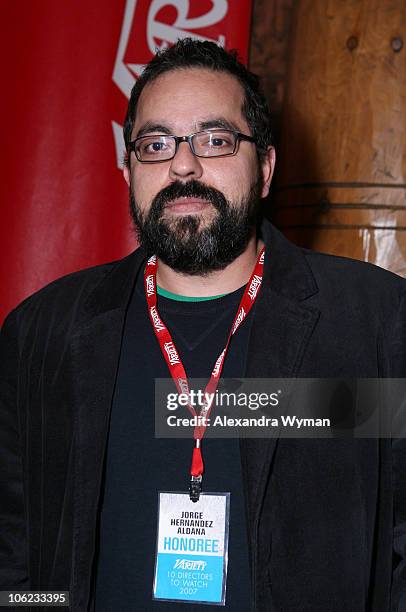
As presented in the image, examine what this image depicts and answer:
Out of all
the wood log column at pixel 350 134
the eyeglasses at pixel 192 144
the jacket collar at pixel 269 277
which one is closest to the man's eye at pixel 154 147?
the eyeglasses at pixel 192 144

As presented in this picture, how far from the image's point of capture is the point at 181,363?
160 centimetres

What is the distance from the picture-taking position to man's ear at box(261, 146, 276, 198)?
1.86 metres

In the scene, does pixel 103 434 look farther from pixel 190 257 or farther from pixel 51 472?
pixel 190 257

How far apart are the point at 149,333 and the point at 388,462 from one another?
54cm

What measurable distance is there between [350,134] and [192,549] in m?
1.25

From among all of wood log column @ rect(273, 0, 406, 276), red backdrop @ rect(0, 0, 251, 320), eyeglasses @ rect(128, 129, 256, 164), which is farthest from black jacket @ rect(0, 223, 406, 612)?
red backdrop @ rect(0, 0, 251, 320)

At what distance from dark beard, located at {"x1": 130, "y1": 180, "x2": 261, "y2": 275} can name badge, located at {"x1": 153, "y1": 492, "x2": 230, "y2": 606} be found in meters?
0.48

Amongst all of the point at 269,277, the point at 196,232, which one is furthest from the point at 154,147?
the point at 269,277

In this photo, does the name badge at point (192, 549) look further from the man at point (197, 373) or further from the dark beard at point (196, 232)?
the dark beard at point (196, 232)

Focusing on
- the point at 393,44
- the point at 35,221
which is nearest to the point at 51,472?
the point at 35,221

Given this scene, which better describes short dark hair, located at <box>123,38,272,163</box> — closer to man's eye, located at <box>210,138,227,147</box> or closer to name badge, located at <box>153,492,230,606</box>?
man's eye, located at <box>210,138,227,147</box>

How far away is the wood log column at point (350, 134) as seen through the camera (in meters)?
2.16

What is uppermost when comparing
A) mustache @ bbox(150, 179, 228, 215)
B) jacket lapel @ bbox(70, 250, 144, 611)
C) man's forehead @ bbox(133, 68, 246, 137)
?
man's forehead @ bbox(133, 68, 246, 137)

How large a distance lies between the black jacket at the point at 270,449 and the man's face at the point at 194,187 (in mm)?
112
